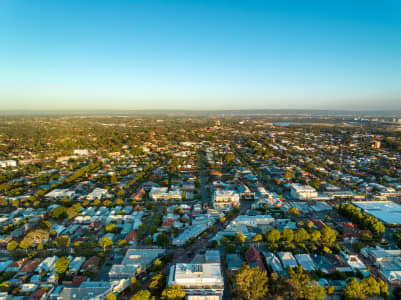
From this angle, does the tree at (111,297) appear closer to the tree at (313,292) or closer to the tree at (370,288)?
the tree at (313,292)

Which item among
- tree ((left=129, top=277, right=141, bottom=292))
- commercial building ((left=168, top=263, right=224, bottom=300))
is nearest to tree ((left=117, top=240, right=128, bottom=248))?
tree ((left=129, top=277, right=141, bottom=292))

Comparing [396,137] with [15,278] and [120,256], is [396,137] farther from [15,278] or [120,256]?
[15,278]

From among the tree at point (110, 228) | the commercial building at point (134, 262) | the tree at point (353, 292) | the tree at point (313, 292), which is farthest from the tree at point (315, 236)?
the tree at point (110, 228)

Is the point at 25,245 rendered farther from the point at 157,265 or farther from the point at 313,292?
the point at 313,292

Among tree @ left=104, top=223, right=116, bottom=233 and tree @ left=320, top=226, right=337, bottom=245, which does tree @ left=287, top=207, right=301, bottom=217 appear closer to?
tree @ left=320, top=226, right=337, bottom=245

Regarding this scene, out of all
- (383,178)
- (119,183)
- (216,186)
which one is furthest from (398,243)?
(119,183)

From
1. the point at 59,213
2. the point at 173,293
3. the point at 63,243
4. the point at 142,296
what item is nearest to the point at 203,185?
the point at 59,213
